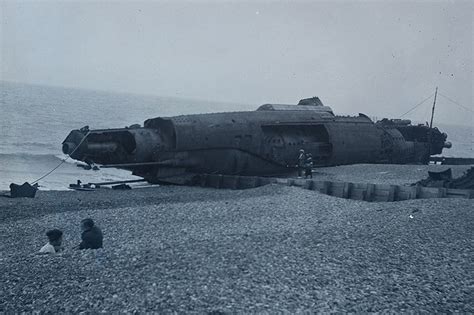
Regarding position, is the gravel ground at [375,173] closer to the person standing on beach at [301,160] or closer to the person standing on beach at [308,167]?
the person standing on beach at [301,160]

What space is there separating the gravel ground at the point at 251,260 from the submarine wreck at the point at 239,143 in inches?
243

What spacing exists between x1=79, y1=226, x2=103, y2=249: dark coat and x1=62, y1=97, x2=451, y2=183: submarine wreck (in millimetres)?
10745

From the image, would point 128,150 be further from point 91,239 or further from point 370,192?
point 91,239

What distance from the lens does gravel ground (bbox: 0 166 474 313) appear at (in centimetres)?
865

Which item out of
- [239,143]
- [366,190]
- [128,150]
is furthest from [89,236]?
[239,143]

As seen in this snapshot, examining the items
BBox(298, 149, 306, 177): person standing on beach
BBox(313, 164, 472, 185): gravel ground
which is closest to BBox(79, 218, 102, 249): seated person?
BBox(298, 149, 306, 177): person standing on beach

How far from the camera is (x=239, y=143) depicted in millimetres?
25703

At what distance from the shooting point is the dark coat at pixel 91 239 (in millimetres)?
11766

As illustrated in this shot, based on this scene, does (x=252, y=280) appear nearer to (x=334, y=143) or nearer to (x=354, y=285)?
(x=354, y=285)

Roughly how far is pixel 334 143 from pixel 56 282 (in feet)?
72.7

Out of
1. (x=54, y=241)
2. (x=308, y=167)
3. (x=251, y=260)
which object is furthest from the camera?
(x=308, y=167)

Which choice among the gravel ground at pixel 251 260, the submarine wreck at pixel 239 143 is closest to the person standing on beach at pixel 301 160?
the submarine wreck at pixel 239 143

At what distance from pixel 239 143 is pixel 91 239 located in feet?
47.7

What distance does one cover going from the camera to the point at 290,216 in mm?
15703
